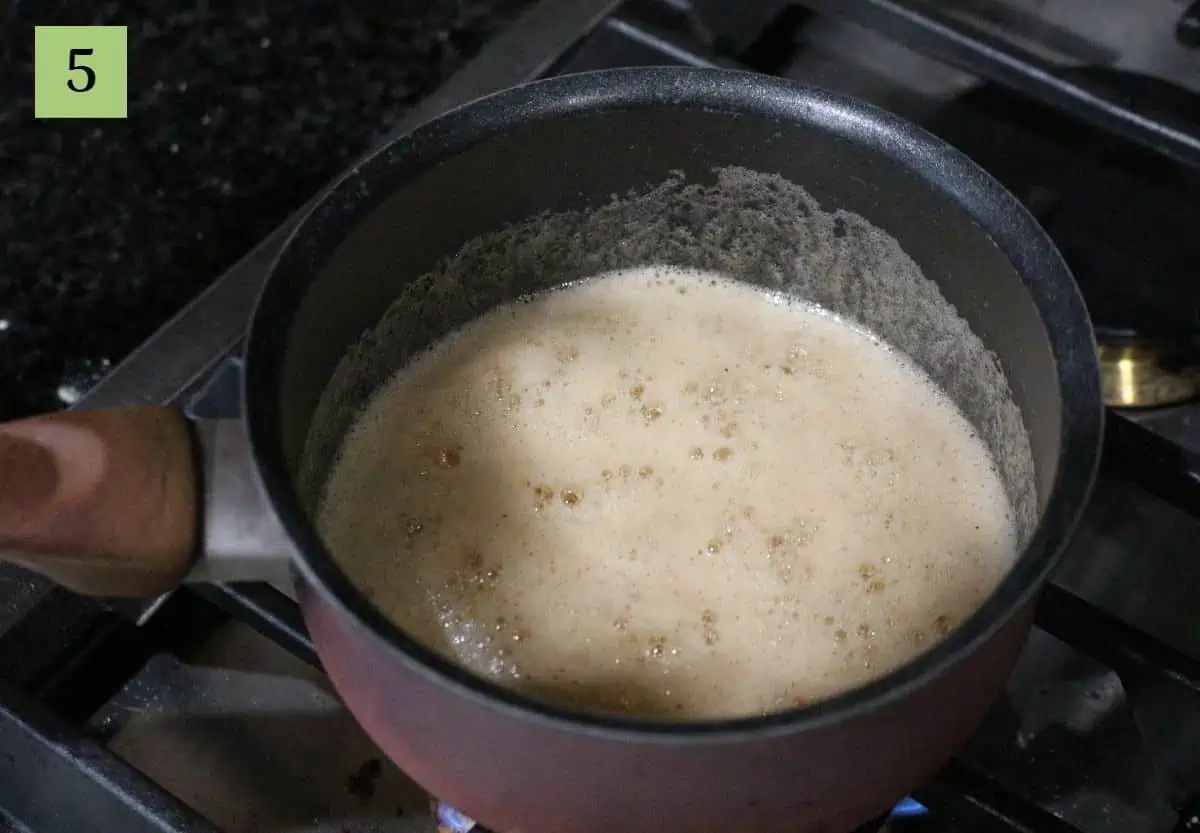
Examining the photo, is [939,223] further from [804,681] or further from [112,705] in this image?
[112,705]

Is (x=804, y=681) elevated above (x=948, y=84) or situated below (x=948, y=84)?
below

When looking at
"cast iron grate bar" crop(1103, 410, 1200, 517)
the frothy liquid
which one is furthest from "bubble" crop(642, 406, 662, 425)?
"cast iron grate bar" crop(1103, 410, 1200, 517)

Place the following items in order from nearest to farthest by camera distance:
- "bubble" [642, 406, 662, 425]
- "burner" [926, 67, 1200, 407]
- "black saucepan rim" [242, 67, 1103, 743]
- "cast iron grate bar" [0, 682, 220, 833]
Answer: "black saucepan rim" [242, 67, 1103, 743] < "cast iron grate bar" [0, 682, 220, 833] < "bubble" [642, 406, 662, 425] < "burner" [926, 67, 1200, 407]

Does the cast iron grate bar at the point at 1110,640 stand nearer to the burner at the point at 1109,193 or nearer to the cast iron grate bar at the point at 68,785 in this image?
the burner at the point at 1109,193

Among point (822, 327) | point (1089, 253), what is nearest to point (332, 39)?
point (822, 327)

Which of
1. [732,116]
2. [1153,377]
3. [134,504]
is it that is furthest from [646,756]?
[1153,377]

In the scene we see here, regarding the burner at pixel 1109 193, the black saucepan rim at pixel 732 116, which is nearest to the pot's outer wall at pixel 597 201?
the black saucepan rim at pixel 732 116

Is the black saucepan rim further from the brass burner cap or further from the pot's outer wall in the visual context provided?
the brass burner cap
